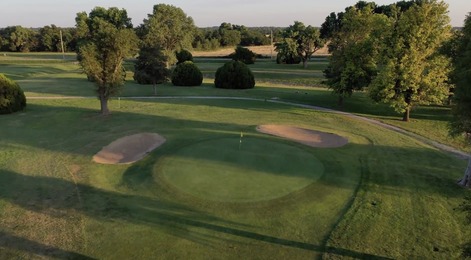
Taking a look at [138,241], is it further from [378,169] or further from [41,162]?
[378,169]

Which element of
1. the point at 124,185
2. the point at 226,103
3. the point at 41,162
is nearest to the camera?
the point at 124,185

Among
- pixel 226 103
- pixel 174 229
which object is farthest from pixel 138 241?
pixel 226 103

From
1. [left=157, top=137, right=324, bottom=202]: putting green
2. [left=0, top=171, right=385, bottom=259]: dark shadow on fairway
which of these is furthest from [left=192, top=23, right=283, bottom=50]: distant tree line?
[left=0, top=171, right=385, bottom=259]: dark shadow on fairway

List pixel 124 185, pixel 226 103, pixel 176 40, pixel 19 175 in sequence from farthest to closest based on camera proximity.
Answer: pixel 176 40
pixel 226 103
pixel 19 175
pixel 124 185

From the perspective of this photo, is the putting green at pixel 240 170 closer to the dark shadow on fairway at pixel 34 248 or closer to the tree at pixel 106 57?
the dark shadow on fairway at pixel 34 248

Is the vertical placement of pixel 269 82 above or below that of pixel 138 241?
above

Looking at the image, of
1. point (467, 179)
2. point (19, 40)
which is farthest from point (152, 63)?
point (19, 40)
